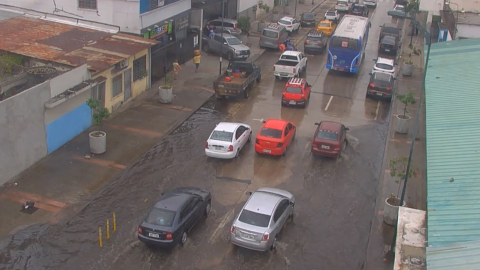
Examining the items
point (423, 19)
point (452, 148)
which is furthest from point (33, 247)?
point (423, 19)

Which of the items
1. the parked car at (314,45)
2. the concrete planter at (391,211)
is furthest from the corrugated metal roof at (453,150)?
the parked car at (314,45)

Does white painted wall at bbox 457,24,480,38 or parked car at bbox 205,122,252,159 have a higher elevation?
white painted wall at bbox 457,24,480,38

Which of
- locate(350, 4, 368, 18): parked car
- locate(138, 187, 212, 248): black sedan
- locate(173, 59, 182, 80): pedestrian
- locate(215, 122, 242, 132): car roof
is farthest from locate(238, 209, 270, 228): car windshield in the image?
locate(350, 4, 368, 18): parked car

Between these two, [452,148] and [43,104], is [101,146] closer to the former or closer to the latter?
[43,104]

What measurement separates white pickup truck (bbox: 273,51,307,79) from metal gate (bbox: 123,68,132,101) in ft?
35.1

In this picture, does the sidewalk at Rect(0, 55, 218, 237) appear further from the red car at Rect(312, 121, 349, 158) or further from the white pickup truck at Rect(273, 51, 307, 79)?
the red car at Rect(312, 121, 349, 158)

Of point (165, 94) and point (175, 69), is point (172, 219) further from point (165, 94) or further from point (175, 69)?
point (175, 69)

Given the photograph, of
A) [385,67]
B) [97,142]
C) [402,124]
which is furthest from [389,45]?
[97,142]

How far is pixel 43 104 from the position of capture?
859 inches

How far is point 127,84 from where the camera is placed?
29.6 meters

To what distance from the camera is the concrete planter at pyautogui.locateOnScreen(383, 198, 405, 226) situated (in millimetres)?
18406

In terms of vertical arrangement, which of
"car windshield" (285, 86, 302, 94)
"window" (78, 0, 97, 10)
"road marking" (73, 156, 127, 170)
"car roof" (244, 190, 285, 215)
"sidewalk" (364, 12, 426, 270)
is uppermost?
"window" (78, 0, 97, 10)

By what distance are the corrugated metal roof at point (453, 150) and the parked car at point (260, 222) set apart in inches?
192

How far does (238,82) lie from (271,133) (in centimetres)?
914
